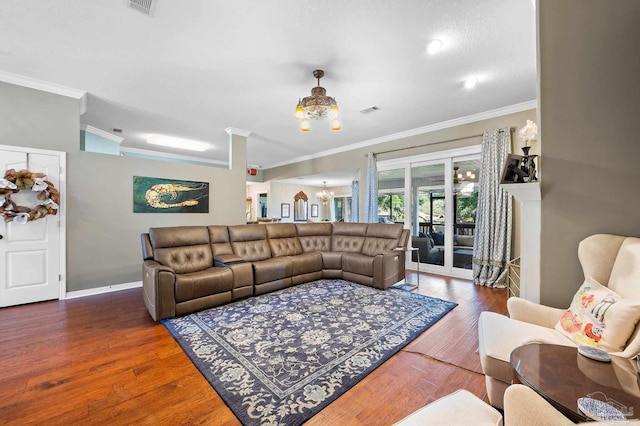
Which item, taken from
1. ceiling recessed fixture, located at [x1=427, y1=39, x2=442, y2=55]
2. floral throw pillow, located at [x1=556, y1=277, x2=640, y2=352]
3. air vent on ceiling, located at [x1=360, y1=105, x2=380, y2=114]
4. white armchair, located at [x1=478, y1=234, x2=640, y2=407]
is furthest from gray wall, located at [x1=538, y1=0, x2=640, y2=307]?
air vent on ceiling, located at [x1=360, y1=105, x2=380, y2=114]

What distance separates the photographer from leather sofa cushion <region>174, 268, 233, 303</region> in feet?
9.65

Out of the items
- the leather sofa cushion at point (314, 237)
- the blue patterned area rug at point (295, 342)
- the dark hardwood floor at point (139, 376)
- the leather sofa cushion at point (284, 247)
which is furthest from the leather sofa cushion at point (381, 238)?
the dark hardwood floor at point (139, 376)

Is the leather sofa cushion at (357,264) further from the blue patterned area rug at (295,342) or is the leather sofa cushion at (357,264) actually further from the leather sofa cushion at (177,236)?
the leather sofa cushion at (177,236)

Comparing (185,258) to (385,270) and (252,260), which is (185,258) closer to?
(252,260)

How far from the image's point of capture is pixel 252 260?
4.10m

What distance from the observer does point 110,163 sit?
13.4 ft

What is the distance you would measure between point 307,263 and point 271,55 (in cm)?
300

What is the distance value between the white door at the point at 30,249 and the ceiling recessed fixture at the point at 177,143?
2.46 m

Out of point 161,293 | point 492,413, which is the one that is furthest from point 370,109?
point 492,413

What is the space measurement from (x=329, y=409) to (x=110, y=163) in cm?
466

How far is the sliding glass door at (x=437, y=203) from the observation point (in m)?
4.87

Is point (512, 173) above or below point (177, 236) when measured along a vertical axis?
above

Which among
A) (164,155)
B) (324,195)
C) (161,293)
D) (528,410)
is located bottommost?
(161,293)

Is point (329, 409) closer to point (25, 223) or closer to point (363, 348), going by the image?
point (363, 348)
